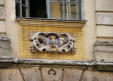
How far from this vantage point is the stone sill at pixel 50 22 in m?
11.1

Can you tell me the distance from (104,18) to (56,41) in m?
1.40

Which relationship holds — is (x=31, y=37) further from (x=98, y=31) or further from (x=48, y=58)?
(x=98, y=31)

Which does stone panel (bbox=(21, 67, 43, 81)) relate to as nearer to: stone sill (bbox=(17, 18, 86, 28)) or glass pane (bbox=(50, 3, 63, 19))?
stone sill (bbox=(17, 18, 86, 28))

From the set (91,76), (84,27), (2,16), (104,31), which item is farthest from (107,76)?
(2,16)

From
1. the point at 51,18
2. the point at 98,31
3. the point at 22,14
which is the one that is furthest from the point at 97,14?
the point at 22,14

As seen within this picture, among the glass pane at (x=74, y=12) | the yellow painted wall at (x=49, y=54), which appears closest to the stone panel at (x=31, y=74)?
the yellow painted wall at (x=49, y=54)

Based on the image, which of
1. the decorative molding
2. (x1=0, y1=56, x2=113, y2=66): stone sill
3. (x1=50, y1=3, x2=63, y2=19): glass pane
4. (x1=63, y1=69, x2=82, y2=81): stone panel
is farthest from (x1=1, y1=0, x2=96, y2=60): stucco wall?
(x1=50, y1=3, x2=63, y2=19): glass pane

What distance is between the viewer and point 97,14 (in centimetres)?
1151

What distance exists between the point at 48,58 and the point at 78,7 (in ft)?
5.36

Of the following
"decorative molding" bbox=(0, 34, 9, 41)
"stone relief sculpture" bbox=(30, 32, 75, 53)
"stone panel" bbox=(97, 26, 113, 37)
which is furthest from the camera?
"stone panel" bbox=(97, 26, 113, 37)

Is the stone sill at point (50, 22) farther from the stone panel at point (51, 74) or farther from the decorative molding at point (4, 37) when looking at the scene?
the stone panel at point (51, 74)

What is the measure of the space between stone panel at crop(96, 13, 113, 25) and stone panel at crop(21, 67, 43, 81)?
Result: 6.70 ft

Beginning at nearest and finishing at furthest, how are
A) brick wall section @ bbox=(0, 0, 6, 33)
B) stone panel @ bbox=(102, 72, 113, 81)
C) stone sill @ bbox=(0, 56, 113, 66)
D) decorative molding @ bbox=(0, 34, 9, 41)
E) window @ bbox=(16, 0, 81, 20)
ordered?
1. stone sill @ bbox=(0, 56, 113, 66)
2. decorative molding @ bbox=(0, 34, 9, 41)
3. brick wall section @ bbox=(0, 0, 6, 33)
4. stone panel @ bbox=(102, 72, 113, 81)
5. window @ bbox=(16, 0, 81, 20)

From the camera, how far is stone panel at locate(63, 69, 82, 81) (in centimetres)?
1102
